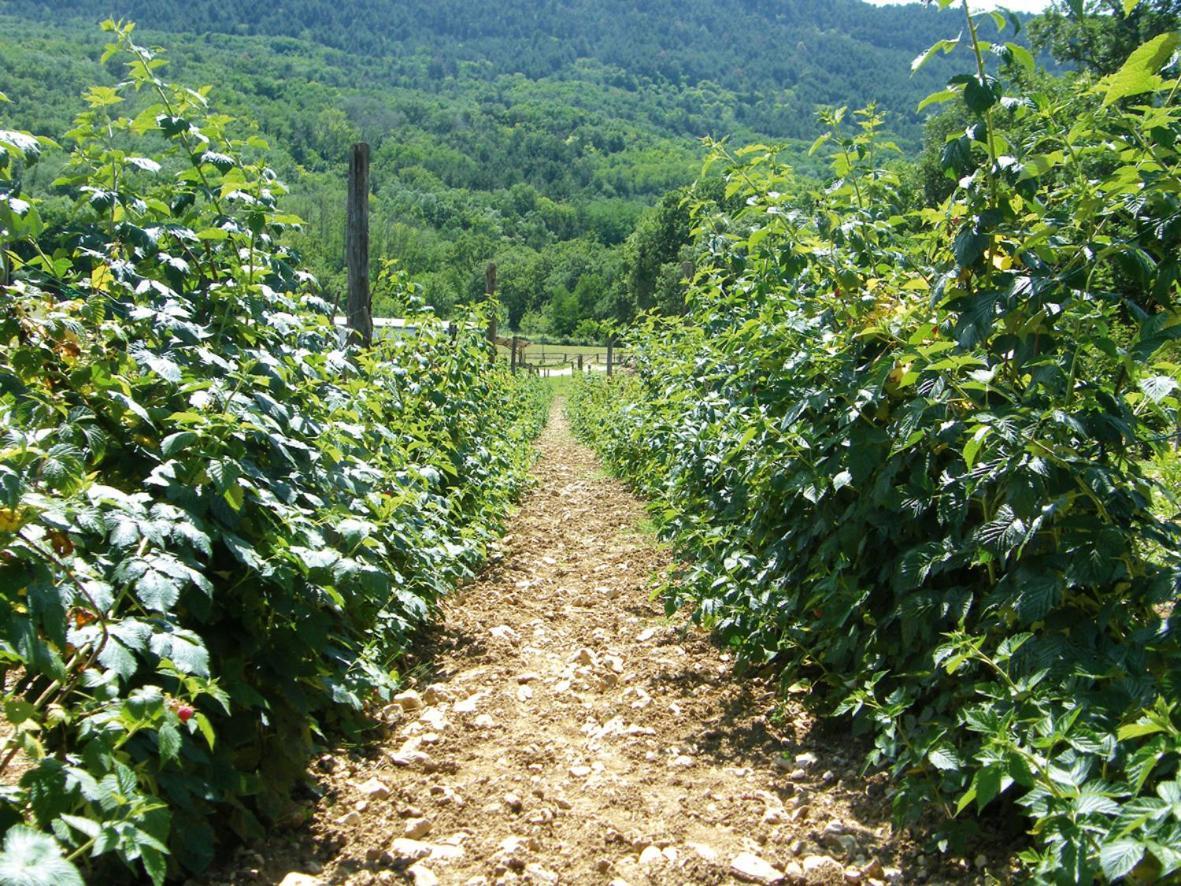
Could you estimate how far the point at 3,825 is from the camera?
1.78 m

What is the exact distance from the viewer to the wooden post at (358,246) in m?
6.22

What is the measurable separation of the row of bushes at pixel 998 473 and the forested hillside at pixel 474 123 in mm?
35770

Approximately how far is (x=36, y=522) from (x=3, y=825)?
2.01ft

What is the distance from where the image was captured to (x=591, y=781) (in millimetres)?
3373

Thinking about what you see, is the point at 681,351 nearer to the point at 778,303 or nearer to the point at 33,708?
the point at 778,303

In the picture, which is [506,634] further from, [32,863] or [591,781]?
[32,863]

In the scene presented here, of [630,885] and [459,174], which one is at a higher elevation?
[459,174]

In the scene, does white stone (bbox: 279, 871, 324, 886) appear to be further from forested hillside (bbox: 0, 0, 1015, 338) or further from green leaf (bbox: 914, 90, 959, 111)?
forested hillside (bbox: 0, 0, 1015, 338)

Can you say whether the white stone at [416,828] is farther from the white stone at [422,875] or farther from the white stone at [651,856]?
the white stone at [651,856]

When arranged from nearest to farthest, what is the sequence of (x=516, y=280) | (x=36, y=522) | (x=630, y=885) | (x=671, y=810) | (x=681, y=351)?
(x=36, y=522)
(x=630, y=885)
(x=671, y=810)
(x=681, y=351)
(x=516, y=280)

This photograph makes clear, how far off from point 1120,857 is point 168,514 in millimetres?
2193

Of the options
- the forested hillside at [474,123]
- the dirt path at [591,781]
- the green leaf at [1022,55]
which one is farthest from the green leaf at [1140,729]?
the forested hillside at [474,123]

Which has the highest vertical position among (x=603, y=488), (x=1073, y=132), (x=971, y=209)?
(x=1073, y=132)

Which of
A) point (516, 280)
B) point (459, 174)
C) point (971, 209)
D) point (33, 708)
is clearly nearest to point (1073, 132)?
point (971, 209)
